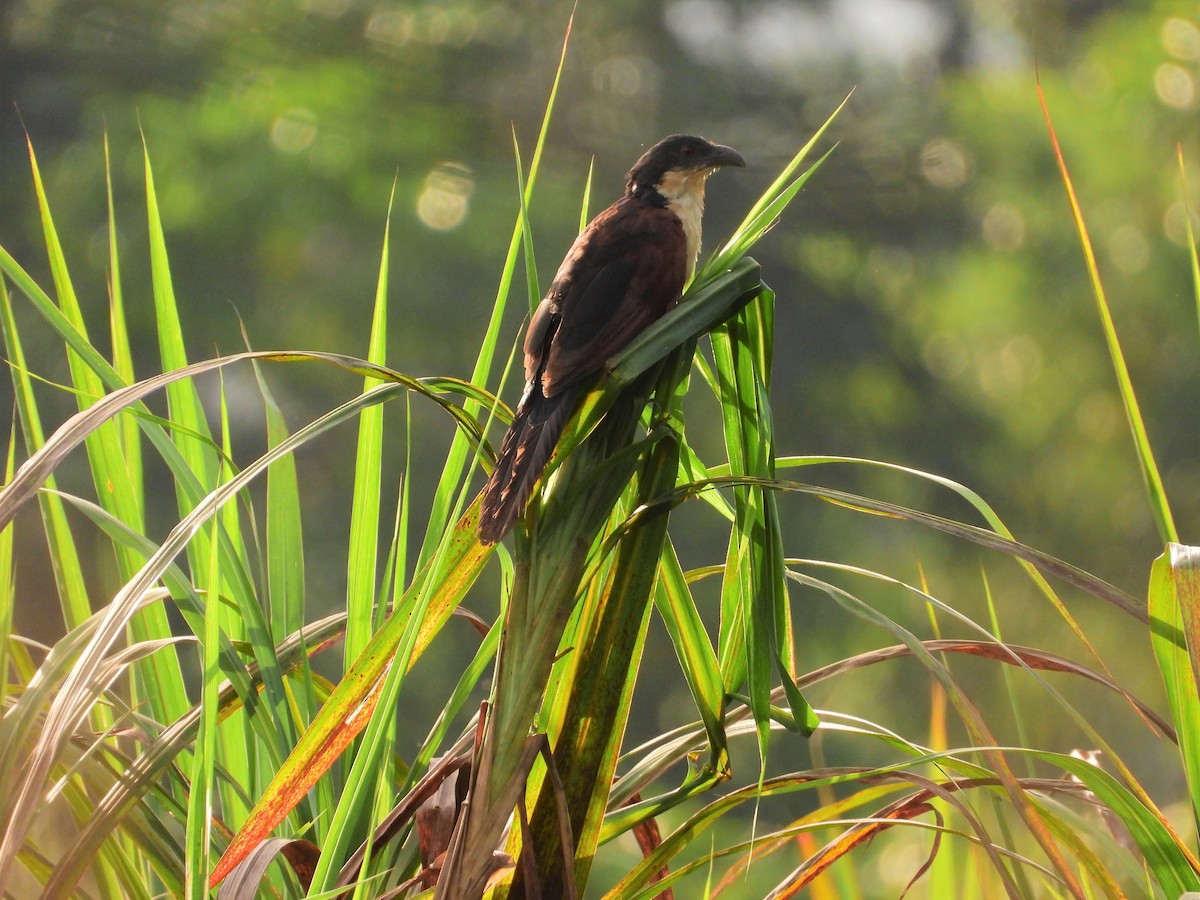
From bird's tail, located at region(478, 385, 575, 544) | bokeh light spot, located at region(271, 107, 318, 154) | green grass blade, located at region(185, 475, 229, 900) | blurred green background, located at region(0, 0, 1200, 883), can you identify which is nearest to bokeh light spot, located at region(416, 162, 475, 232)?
blurred green background, located at region(0, 0, 1200, 883)

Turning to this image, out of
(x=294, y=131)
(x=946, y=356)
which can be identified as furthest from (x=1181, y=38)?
(x=294, y=131)

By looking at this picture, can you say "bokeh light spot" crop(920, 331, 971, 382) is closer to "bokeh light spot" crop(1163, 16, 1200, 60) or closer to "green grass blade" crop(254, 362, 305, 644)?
"bokeh light spot" crop(1163, 16, 1200, 60)

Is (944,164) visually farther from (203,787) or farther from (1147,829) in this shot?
(203,787)

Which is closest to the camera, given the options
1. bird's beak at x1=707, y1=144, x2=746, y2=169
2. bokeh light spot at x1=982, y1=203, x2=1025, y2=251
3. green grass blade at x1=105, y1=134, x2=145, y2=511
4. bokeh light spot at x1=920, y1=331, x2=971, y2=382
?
green grass blade at x1=105, y1=134, x2=145, y2=511

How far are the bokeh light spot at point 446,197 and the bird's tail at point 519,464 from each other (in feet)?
11.9

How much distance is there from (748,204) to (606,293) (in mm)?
3968

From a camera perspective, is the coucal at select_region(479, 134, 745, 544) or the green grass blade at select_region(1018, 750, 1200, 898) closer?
the green grass blade at select_region(1018, 750, 1200, 898)

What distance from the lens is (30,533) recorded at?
3877 mm

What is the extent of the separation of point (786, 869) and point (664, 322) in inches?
153

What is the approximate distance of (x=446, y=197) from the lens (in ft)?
14.3

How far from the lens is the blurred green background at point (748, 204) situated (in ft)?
15.0

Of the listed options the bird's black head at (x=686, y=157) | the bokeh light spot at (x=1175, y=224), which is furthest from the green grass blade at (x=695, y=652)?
the bokeh light spot at (x=1175, y=224)

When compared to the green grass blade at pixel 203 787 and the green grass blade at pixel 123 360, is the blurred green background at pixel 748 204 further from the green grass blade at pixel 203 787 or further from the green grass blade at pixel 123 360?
the green grass blade at pixel 203 787

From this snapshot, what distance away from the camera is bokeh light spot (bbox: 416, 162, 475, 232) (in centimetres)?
434
